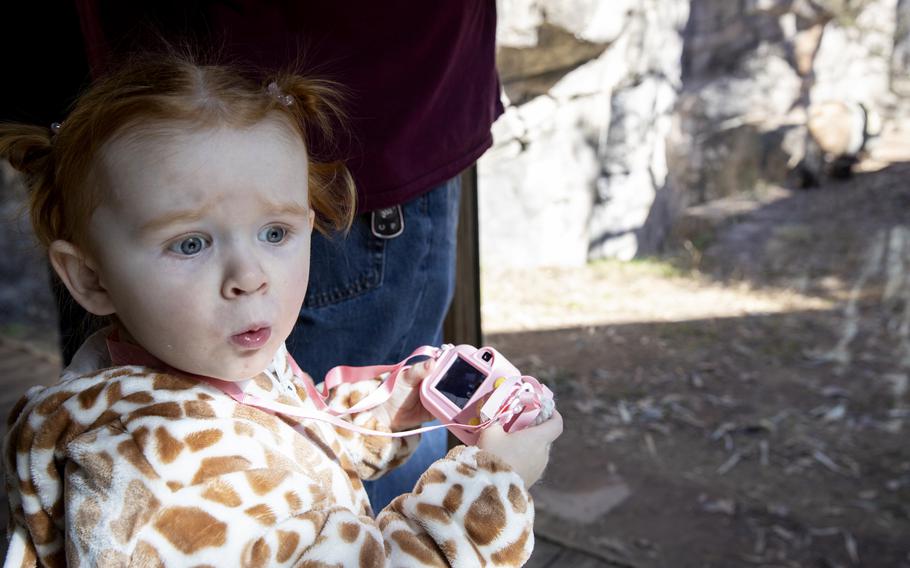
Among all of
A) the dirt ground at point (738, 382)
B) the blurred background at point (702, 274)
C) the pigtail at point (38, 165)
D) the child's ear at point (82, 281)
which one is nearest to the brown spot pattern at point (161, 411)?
the child's ear at point (82, 281)

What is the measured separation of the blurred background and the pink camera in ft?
1.54

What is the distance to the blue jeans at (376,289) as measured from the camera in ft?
3.20

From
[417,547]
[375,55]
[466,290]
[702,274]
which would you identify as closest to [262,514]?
[417,547]

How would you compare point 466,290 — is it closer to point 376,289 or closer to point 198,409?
point 376,289

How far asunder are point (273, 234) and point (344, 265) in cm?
25

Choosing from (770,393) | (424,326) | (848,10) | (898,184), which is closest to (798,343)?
(770,393)

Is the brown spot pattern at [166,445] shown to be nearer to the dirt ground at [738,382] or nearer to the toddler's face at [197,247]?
the toddler's face at [197,247]

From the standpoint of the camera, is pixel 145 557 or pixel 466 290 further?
pixel 466 290

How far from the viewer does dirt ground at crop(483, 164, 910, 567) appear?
88.1 inches

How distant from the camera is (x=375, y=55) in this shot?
0.97 metres

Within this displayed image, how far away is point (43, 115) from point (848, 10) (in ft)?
21.0

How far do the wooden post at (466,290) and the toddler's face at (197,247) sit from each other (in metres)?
0.92

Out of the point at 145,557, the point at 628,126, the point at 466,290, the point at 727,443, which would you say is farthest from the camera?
the point at 628,126

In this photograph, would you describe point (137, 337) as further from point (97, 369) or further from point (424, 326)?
point (424, 326)
